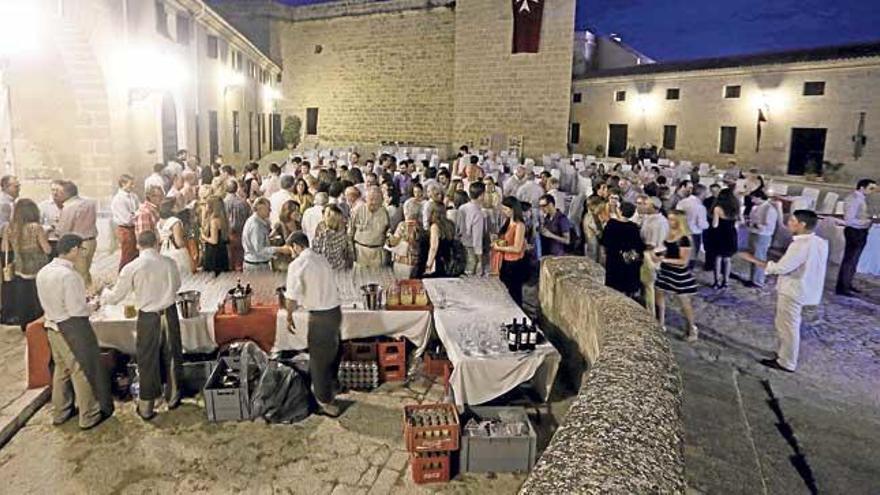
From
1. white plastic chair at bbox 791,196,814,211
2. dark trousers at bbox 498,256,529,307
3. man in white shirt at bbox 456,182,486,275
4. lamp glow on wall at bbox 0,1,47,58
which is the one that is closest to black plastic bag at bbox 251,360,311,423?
dark trousers at bbox 498,256,529,307

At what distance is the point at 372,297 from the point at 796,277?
4.16 m

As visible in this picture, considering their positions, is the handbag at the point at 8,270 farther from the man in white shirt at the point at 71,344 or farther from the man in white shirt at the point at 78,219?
the man in white shirt at the point at 71,344

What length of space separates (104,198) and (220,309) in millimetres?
6339

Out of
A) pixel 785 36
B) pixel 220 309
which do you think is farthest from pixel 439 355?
pixel 785 36

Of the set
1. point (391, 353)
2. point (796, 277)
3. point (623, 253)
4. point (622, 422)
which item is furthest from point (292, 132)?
point (622, 422)

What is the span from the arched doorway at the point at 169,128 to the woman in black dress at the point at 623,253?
1012 cm

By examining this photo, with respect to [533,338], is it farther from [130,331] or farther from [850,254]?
[850,254]

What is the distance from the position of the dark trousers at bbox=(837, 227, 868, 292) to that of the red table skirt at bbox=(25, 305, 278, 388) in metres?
8.17

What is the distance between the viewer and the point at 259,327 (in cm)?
546

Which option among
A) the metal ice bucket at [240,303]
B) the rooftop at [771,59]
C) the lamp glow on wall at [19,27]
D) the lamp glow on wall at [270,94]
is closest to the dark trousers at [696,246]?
the metal ice bucket at [240,303]

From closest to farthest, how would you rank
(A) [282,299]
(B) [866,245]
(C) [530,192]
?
(A) [282,299]
(B) [866,245]
(C) [530,192]

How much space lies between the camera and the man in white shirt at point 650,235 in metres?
6.78

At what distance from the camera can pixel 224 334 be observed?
5.41 m

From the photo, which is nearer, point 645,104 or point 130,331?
point 130,331
